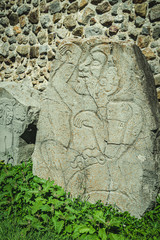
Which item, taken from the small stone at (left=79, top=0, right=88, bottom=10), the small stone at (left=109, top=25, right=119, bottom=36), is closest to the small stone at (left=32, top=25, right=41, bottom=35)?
the small stone at (left=79, top=0, right=88, bottom=10)

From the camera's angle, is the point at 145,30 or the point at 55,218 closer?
the point at 55,218

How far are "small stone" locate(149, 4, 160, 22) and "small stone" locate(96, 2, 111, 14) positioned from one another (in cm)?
82

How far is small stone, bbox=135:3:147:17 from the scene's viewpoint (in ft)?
13.3

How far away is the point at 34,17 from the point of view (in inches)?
209

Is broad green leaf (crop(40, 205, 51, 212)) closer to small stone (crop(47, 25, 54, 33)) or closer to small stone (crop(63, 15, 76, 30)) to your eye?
small stone (crop(63, 15, 76, 30))

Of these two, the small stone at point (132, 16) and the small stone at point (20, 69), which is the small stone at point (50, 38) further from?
the small stone at point (132, 16)

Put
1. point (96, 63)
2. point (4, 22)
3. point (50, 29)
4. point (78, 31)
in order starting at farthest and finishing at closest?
point (4, 22) < point (50, 29) < point (78, 31) < point (96, 63)

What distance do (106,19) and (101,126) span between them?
2.87m

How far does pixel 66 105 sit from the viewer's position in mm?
2445

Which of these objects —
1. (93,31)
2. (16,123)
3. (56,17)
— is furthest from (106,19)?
(16,123)

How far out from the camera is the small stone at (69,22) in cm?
473

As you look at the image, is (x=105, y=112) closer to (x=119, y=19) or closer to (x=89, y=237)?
(x=89, y=237)

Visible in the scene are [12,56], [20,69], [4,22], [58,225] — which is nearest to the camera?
[58,225]

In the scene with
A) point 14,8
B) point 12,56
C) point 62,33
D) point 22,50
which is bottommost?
point 12,56
